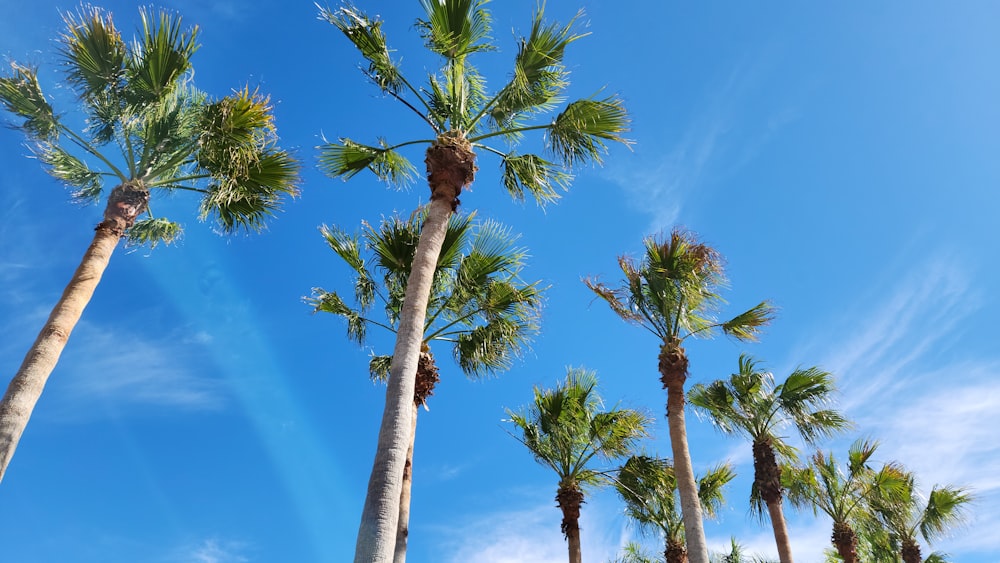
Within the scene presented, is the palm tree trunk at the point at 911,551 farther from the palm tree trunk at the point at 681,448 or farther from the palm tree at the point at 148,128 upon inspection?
the palm tree at the point at 148,128

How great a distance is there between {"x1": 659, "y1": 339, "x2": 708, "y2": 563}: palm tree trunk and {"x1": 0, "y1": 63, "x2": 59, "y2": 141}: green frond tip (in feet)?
37.4

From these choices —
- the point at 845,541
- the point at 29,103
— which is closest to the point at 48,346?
the point at 29,103

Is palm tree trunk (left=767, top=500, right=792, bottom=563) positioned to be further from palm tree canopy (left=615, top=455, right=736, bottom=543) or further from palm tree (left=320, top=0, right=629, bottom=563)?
palm tree (left=320, top=0, right=629, bottom=563)

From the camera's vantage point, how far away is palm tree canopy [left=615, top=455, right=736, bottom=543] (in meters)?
15.8

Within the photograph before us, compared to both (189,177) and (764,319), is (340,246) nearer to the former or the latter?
(189,177)

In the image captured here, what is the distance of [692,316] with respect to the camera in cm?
1402

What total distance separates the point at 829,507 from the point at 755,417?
5083 millimetres

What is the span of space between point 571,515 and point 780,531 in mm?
4798

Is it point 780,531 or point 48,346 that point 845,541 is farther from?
point 48,346

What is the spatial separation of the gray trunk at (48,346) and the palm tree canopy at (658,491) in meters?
12.2

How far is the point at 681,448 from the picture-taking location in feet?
39.5

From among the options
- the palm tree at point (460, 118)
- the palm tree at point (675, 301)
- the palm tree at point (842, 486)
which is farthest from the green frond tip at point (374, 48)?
the palm tree at point (842, 486)

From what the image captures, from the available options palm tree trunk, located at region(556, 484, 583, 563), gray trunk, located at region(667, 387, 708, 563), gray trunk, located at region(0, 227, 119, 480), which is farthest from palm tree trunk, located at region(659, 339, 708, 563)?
gray trunk, located at region(0, 227, 119, 480)

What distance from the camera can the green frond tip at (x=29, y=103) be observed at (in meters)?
9.02
